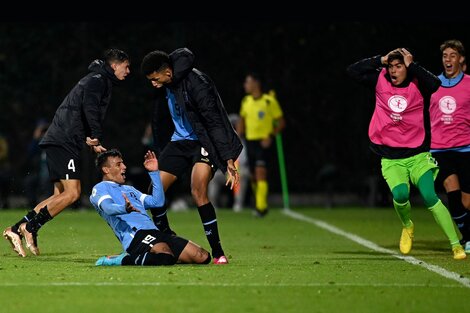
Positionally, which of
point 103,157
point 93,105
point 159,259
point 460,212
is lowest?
point 460,212

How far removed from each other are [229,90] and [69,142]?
36.7 feet

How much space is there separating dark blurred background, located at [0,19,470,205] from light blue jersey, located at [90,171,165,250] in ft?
40.9

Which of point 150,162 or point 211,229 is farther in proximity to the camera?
point 211,229

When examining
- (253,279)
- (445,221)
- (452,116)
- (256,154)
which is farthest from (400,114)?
(256,154)

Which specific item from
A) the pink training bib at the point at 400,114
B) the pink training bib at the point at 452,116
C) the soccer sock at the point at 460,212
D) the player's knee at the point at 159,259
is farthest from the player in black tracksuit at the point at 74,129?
the soccer sock at the point at 460,212

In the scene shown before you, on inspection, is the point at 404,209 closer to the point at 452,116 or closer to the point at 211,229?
the point at 452,116

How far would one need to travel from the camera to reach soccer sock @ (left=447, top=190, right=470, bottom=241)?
14.1m

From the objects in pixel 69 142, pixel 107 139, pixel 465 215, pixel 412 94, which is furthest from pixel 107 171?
pixel 107 139

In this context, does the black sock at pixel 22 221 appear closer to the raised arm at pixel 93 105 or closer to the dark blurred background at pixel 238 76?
the raised arm at pixel 93 105

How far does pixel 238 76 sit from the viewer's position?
24484 mm

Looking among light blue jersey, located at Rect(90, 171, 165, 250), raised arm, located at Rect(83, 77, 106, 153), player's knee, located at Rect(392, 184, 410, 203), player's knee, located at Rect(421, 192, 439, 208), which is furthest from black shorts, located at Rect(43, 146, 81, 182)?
player's knee, located at Rect(421, 192, 439, 208)

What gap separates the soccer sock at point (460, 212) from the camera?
46.4 feet

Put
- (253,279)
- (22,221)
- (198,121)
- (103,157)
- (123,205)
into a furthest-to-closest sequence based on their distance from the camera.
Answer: (22,221), (198,121), (103,157), (123,205), (253,279)

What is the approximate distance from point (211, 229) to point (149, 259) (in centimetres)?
95
